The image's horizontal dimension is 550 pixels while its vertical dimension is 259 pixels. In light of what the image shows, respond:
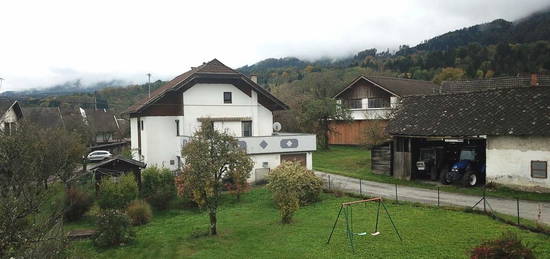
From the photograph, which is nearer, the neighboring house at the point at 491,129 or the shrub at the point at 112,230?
the shrub at the point at 112,230

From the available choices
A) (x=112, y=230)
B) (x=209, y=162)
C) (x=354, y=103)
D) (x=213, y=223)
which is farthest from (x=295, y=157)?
(x=354, y=103)

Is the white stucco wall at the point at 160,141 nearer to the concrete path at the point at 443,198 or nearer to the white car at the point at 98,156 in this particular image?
the concrete path at the point at 443,198

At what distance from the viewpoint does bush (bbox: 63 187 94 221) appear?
71.6ft

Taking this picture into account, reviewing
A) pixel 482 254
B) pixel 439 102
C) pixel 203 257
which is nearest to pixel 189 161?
pixel 203 257

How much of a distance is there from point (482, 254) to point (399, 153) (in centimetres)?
1700

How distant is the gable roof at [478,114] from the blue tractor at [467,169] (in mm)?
1931

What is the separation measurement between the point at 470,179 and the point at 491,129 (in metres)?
2.93

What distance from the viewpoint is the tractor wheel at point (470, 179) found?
23438mm

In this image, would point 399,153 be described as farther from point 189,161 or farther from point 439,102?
point 189,161

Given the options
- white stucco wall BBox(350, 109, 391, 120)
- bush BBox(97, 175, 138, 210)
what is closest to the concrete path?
bush BBox(97, 175, 138, 210)

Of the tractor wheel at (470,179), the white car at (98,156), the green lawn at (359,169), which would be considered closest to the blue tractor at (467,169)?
the tractor wheel at (470,179)

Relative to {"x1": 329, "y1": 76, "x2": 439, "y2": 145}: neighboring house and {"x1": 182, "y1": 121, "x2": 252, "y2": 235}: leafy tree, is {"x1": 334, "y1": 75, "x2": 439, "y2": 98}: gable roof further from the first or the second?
{"x1": 182, "y1": 121, "x2": 252, "y2": 235}: leafy tree

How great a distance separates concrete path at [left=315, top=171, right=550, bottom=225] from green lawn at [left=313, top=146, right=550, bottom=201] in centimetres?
94

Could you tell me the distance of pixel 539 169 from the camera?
838 inches
